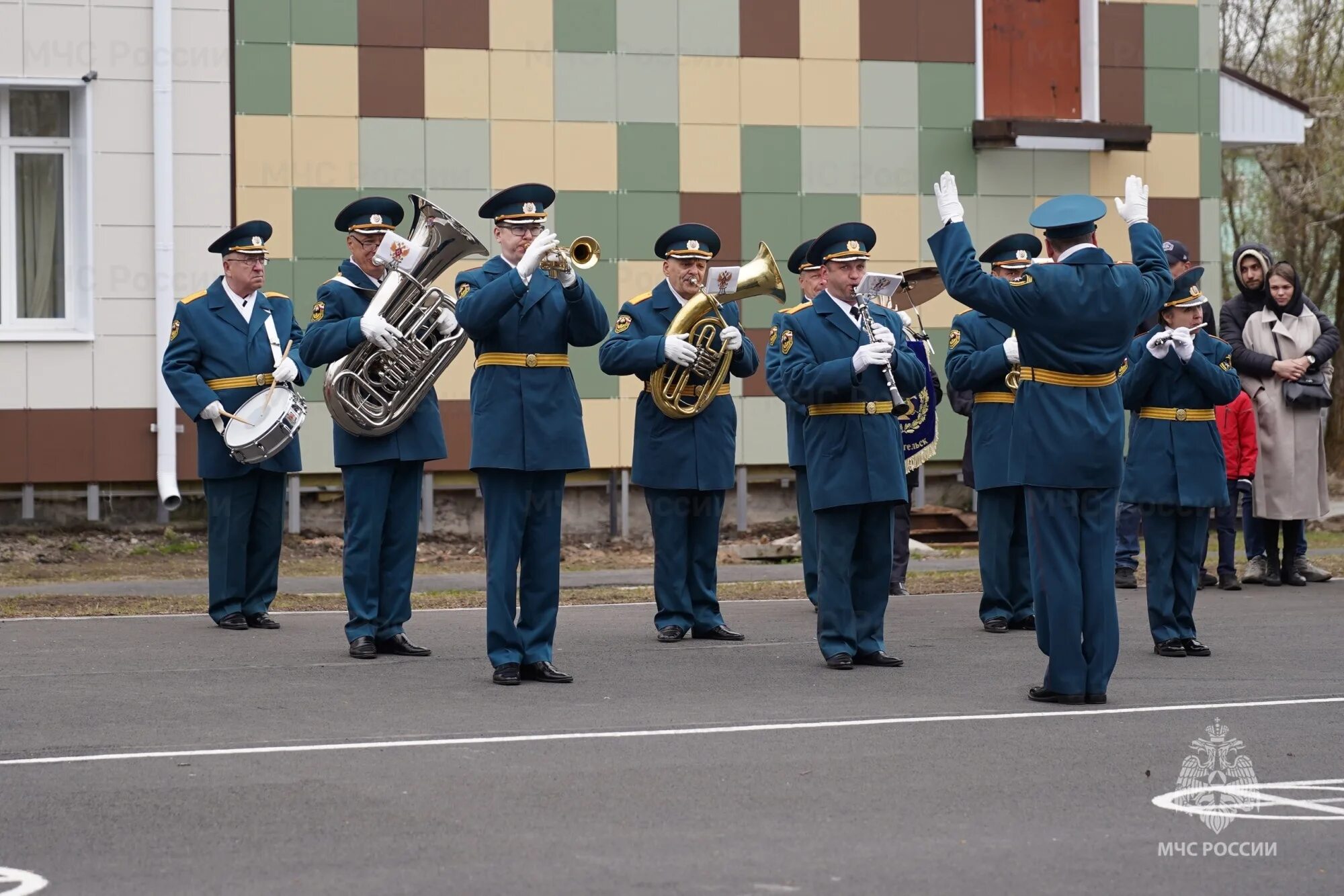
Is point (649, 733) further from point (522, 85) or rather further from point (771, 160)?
point (771, 160)

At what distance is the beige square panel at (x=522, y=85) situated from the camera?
56.2 ft

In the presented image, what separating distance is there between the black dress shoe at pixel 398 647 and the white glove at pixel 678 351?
2.03 m

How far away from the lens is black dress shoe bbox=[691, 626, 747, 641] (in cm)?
1077

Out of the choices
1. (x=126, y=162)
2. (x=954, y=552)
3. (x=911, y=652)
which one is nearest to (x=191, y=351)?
(x=911, y=652)

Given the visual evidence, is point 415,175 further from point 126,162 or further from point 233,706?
point 233,706

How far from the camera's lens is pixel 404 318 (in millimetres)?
9883

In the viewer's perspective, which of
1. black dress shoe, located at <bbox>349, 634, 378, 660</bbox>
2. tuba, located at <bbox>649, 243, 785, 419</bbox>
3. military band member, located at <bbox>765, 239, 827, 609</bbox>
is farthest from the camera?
military band member, located at <bbox>765, 239, 827, 609</bbox>

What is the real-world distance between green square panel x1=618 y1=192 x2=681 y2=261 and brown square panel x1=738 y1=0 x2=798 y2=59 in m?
1.58

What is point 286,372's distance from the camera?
11.3 metres

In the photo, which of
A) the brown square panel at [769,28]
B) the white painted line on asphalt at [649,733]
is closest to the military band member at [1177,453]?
the white painted line on asphalt at [649,733]

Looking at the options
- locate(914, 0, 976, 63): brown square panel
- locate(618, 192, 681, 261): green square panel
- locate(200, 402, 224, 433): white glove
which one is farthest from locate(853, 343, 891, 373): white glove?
locate(914, 0, 976, 63): brown square panel

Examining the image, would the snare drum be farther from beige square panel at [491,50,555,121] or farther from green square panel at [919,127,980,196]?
green square panel at [919,127,980,196]

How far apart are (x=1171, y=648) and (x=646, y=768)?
4.11m


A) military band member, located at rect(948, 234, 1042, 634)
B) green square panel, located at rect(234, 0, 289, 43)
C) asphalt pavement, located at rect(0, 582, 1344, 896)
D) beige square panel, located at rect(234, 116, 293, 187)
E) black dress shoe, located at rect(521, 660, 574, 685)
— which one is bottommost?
asphalt pavement, located at rect(0, 582, 1344, 896)
